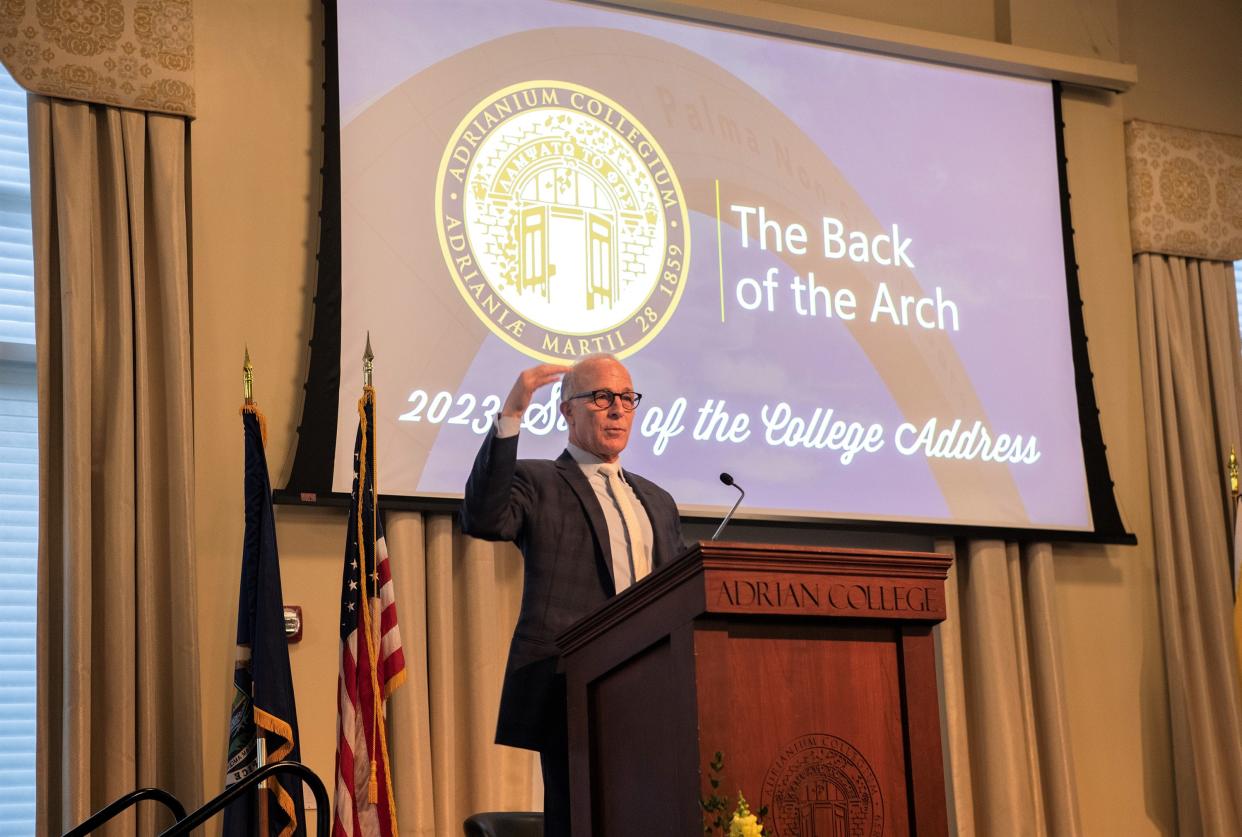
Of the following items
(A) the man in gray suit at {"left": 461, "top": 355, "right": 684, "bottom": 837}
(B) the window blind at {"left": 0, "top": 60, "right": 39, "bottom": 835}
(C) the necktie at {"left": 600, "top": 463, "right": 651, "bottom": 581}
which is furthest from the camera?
(B) the window blind at {"left": 0, "top": 60, "right": 39, "bottom": 835}

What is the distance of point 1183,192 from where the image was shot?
6.52m

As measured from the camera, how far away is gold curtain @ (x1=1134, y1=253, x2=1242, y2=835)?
5891mm

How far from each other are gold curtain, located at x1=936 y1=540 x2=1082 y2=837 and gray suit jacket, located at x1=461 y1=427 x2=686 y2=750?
2.24 meters

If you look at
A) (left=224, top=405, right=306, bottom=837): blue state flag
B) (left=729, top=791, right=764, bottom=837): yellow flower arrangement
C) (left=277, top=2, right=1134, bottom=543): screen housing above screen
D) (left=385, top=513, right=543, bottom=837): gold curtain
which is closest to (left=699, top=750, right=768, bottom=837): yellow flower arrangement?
(left=729, top=791, right=764, bottom=837): yellow flower arrangement

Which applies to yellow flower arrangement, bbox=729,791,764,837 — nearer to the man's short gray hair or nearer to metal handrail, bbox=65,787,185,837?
metal handrail, bbox=65,787,185,837

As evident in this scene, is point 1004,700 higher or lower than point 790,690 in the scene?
lower

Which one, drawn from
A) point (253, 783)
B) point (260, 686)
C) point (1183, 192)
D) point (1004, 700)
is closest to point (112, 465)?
point (260, 686)

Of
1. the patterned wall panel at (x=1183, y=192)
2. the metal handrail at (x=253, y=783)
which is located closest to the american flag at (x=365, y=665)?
the metal handrail at (x=253, y=783)

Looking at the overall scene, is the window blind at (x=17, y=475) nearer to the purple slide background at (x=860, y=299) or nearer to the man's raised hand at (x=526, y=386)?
the purple slide background at (x=860, y=299)

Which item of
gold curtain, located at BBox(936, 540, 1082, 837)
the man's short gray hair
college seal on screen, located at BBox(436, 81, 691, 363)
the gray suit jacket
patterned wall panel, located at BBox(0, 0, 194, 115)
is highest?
patterned wall panel, located at BBox(0, 0, 194, 115)

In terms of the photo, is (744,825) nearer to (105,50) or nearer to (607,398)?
(607,398)

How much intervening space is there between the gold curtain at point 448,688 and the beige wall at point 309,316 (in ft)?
0.77

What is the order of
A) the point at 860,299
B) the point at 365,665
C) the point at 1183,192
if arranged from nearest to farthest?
the point at 365,665 < the point at 860,299 < the point at 1183,192

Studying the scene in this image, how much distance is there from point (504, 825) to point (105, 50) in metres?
2.70
